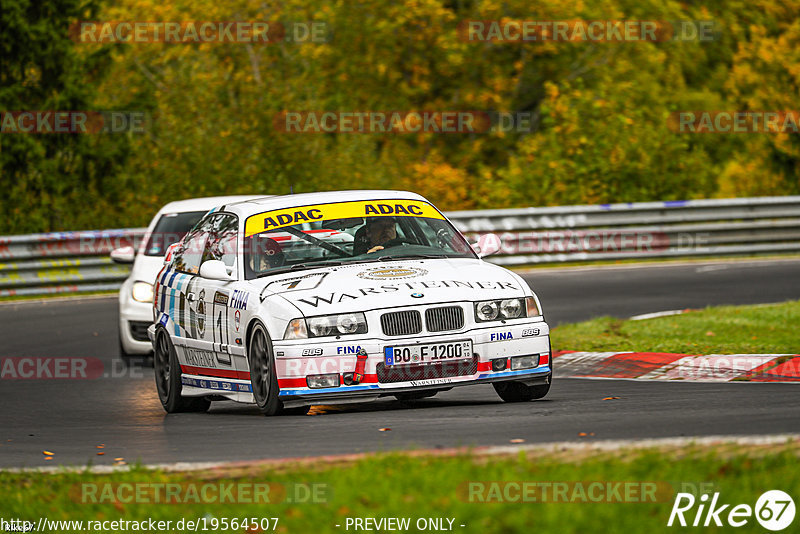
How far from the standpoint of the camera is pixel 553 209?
980 inches

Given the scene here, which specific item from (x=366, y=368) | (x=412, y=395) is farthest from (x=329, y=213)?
(x=366, y=368)

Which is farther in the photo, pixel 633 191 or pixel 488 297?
pixel 633 191

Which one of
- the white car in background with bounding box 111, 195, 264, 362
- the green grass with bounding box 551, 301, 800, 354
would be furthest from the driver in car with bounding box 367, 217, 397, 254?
the white car in background with bounding box 111, 195, 264, 362

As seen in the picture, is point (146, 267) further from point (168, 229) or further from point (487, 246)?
point (487, 246)

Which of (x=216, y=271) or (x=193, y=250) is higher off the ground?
(x=216, y=271)

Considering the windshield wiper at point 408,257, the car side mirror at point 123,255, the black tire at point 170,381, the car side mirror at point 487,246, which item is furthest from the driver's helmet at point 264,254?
the car side mirror at point 123,255

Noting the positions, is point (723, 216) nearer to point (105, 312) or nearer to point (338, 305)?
point (105, 312)

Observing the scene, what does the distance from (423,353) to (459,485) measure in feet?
10.3

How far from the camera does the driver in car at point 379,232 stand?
34.8 feet

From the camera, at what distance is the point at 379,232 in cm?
1067

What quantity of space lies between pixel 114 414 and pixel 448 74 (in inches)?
1187

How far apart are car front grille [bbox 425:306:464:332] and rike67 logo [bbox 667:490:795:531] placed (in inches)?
146

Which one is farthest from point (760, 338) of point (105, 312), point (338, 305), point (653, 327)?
point (105, 312)

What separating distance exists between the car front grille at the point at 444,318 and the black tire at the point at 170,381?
2689 mm
